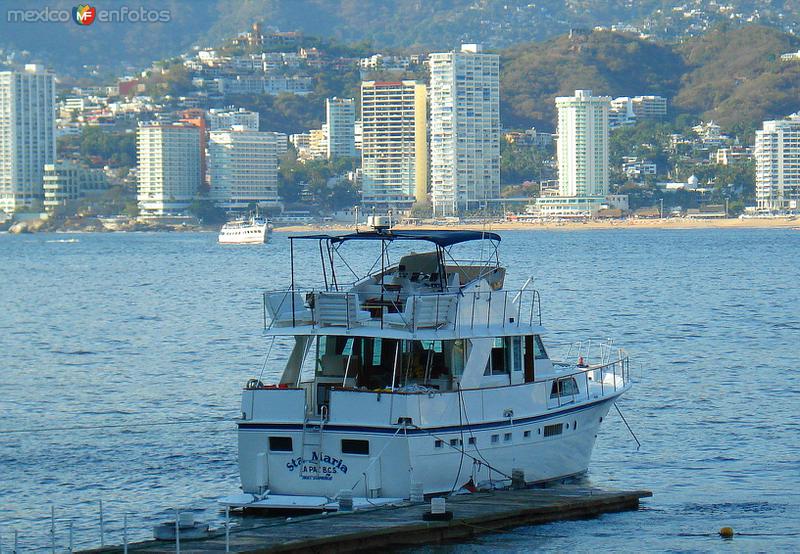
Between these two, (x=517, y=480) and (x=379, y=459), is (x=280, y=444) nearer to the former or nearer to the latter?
(x=379, y=459)

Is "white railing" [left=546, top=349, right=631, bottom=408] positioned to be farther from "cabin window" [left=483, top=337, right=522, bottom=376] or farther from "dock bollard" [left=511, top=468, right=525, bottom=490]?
"dock bollard" [left=511, top=468, right=525, bottom=490]

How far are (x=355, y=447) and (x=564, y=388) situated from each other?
14.0 feet

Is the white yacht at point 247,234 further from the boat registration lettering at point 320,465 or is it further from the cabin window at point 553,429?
the boat registration lettering at point 320,465

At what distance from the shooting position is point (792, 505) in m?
24.9

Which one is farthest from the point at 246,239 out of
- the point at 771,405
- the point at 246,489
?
the point at 246,489

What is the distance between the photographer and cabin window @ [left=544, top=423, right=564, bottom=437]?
24.5 metres

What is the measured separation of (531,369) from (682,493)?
3.26 metres

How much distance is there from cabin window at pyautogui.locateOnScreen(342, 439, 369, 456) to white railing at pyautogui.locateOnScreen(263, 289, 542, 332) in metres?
1.63

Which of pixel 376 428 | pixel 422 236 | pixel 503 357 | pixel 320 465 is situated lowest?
pixel 320 465

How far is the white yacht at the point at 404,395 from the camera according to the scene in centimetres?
2231

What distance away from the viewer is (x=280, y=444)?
22609 millimetres

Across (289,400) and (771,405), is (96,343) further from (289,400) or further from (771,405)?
(289,400)

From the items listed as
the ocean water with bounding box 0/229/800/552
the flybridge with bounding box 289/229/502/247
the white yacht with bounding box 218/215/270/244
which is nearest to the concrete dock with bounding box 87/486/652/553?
the ocean water with bounding box 0/229/800/552

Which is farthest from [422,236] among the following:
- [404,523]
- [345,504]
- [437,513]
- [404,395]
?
[404,523]
